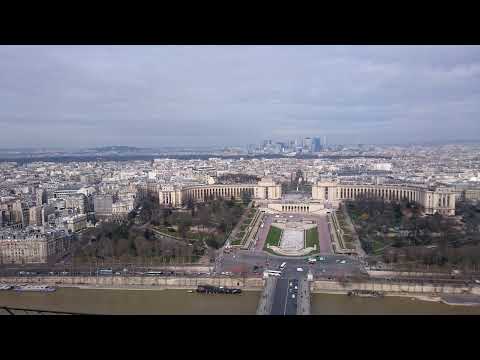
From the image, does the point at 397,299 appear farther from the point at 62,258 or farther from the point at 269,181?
the point at 269,181

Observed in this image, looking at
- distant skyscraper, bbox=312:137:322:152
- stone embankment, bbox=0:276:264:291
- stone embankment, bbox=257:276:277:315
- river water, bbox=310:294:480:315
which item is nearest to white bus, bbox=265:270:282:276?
stone embankment, bbox=257:276:277:315

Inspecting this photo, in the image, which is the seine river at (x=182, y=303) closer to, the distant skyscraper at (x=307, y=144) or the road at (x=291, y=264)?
the road at (x=291, y=264)

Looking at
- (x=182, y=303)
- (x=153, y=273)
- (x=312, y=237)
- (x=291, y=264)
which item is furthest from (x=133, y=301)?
(x=312, y=237)

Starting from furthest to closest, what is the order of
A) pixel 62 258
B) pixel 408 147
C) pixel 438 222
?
pixel 408 147 → pixel 438 222 → pixel 62 258

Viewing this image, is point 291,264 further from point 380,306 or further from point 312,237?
point 312,237

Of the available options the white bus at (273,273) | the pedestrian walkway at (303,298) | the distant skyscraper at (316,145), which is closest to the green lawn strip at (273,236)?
the white bus at (273,273)

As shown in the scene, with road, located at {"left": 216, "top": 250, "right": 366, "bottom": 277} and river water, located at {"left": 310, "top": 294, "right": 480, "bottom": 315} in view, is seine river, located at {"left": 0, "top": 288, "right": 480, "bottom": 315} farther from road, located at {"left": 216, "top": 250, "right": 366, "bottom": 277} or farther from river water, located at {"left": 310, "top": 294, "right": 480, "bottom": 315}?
road, located at {"left": 216, "top": 250, "right": 366, "bottom": 277}
